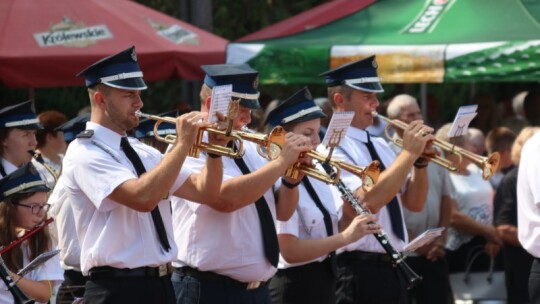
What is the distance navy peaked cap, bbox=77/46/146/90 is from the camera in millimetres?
6254

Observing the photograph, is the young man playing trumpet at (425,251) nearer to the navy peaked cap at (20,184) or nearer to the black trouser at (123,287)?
the navy peaked cap at (20,184)

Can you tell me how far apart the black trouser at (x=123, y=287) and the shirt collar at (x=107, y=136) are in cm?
59

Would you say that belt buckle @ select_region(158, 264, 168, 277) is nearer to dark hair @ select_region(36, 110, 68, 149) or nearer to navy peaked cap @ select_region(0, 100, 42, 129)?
navy peaked cap @ select_region(0, 100, 42, 129)

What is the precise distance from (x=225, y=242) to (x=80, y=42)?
446 centimetres

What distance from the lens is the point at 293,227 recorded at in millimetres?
7297

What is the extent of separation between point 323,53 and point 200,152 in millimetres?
4153

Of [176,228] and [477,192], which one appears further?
[477,192]

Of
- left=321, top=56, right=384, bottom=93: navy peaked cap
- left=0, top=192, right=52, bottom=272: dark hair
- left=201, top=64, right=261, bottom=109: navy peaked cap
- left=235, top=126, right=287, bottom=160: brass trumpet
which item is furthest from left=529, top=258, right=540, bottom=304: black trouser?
left=0, top=192, right=52, bottom=272: dark hair

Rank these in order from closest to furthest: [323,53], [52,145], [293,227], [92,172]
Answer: [92,172]
[293,227]
[52,145]
[323,53]

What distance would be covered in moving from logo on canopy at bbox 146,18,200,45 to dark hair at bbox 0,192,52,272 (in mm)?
4567

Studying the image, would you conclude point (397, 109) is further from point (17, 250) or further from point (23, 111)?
point (17, 250)

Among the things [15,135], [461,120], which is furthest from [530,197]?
[15,135]

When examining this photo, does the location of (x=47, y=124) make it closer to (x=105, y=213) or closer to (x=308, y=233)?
(x=308, y=233)

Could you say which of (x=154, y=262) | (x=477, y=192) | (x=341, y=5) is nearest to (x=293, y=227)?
(x=154, y=262)
